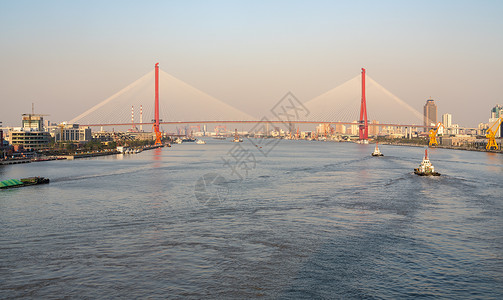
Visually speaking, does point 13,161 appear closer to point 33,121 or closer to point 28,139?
point 28,139

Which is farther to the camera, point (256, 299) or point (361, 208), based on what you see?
point (361, 208)

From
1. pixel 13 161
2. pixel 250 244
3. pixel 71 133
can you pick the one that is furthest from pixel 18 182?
pixel 71 133

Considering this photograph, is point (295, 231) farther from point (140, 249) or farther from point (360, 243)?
point (140, 249)

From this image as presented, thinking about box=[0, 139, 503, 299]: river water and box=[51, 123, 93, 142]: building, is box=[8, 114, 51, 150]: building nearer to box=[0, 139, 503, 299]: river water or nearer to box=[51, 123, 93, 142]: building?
box=[51, 123, 93, 142]: building

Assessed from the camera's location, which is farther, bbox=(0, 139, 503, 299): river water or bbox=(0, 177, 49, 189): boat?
bbox=(0, 177, 49, 189): boat

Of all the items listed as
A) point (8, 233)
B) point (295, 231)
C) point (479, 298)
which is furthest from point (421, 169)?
point (8, 233)

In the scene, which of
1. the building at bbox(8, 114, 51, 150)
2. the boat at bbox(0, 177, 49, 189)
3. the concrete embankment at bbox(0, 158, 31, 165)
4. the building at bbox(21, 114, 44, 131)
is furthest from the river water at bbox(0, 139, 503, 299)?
the building at bbox(21, 114, 44, 131)

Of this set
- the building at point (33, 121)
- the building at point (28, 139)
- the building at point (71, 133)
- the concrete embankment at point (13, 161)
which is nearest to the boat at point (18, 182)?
the concrete embankment at point (13, 161)

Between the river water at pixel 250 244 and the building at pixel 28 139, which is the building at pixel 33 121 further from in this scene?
the river water at pixel 250 244

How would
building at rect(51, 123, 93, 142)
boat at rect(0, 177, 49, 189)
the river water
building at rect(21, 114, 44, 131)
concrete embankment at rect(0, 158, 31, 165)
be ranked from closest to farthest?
the river water
boat at rect(0, 177, 49, 189)
concrete embankment at rect(0, 158, 31, 165)
building at rect(21, 114, 44, 131)
building at rect(51, 123, 93, 142)
